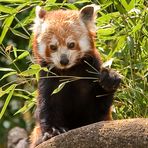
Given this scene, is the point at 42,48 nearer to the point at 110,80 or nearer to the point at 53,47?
the point at 53,47

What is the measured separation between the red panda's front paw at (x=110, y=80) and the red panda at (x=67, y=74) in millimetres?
48

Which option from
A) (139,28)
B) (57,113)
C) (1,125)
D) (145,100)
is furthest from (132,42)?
(1,125)

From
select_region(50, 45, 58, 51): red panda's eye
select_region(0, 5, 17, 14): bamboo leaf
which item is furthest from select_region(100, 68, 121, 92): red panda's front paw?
select_region(0, 5, 17, 14): bamboo leaf

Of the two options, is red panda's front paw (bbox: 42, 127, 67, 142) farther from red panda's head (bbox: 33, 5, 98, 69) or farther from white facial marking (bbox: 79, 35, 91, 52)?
white facial marking (bbox: 79, 35, 91, 52)

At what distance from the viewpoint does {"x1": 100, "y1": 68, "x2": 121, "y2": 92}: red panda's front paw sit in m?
3.87

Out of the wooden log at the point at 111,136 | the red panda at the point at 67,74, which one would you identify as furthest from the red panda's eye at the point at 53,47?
the wooden log at the point at 111,136

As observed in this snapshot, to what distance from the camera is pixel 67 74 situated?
4.09 meters

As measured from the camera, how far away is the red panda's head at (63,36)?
4.01m

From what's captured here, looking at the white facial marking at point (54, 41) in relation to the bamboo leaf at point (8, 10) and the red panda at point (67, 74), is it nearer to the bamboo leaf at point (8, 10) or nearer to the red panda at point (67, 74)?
the red panda at point (67, 74)

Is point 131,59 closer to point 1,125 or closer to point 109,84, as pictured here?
point 109,84

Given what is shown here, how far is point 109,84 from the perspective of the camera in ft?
12.7

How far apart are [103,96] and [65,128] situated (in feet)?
0.93

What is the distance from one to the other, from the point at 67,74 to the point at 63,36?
0.73 feet

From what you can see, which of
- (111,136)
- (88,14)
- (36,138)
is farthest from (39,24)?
(111,136)
